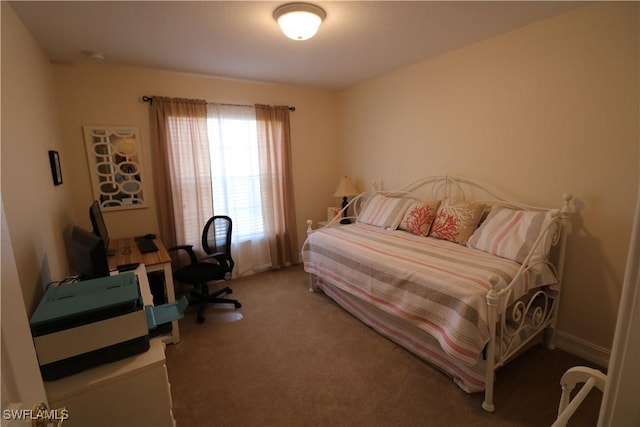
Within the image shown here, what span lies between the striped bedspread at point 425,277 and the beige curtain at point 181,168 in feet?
4.91

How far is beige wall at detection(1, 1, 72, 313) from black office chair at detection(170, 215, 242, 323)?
0.97 metres

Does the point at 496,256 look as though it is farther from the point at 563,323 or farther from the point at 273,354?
the point at 273,354

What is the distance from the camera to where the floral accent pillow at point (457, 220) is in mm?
2662

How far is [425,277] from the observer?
2.03 m

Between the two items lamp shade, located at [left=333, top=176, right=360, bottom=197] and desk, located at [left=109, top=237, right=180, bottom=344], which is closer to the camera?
desk, located at [left=109, top=237, right=180, bottom=344]

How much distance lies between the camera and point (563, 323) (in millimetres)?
2326

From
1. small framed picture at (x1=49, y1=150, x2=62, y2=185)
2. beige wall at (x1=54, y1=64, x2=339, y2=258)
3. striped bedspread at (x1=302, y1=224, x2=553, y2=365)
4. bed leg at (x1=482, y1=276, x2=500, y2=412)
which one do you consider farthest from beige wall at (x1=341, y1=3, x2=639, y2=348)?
small framed picture at (x1=49, y1=150, x2=62, y2=185)


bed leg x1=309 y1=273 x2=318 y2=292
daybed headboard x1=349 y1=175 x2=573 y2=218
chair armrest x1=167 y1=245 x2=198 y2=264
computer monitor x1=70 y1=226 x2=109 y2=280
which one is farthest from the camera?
bed leg x1=309 y1=273 x2=318 y2=292

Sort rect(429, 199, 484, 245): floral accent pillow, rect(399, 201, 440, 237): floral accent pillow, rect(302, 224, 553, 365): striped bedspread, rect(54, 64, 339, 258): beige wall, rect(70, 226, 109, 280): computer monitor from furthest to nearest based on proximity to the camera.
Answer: rect(399, 201, 440, 237): floral accent pillow, rect(54, 64, 339, 258): beige wall, rect(429, 199, 484, 245): floral accent pillow, rect(302, 224, 553, 365): striped bedspread, rect(70, 226, 109, 280): computer monitor

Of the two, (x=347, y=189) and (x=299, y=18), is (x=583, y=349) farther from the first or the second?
(x=299, y=18)

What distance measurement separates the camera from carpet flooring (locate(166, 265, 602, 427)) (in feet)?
5.72

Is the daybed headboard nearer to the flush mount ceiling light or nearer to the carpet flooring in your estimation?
the carpet flooring

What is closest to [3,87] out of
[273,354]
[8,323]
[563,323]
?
[8,323]

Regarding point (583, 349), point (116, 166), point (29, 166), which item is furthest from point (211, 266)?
point (583, 349)
